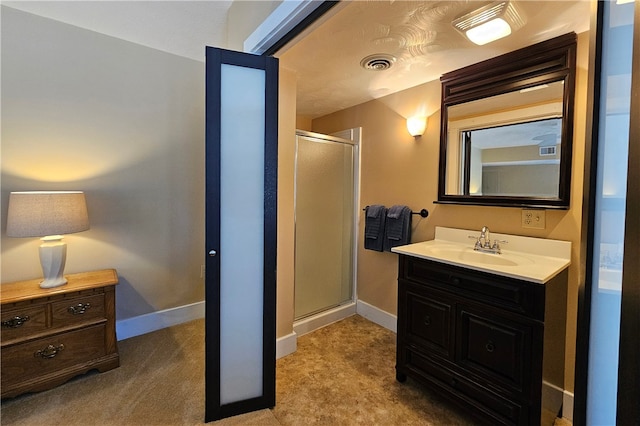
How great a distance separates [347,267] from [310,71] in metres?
1.80

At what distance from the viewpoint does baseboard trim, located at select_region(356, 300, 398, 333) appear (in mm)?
2614

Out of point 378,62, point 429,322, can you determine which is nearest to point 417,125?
point 378,62

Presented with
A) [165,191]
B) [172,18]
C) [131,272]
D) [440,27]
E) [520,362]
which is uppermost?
[172,18]

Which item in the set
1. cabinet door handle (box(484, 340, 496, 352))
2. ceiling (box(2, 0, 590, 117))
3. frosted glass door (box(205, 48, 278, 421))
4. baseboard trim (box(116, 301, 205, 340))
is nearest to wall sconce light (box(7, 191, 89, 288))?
baseboard trim (box(116, 301, 205, 340))

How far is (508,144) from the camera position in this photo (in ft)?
6.09

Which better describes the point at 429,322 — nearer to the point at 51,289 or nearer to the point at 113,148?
the point at 51,289

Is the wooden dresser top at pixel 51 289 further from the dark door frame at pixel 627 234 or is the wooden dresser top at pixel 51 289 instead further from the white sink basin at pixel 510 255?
the dark door frame at pixel 627 234

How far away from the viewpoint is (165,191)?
98.2 inches

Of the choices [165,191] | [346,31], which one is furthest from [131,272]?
[346,31]

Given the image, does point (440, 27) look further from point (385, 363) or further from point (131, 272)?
point (131, 272)

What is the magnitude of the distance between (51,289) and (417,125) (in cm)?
270

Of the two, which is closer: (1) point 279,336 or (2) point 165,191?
(1) point 279,336

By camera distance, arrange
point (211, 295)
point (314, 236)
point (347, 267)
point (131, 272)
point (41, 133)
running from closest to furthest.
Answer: point (211, 295)
point (41, 133)
point (131, 272)
point (314, 236)
point (347, 267)

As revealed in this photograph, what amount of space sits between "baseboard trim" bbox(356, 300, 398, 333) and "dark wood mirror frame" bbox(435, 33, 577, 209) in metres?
1.17
